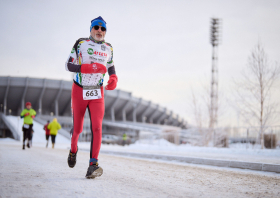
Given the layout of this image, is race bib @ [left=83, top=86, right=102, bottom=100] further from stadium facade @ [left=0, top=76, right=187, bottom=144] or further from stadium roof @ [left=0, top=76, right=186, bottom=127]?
stadium roof @ [left=0, top=76, right=186, bottom=127]

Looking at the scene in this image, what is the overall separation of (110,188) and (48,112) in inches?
2839

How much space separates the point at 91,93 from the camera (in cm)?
373

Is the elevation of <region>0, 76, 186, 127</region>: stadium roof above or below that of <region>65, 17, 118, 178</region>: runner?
above

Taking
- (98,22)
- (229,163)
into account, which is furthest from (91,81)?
(229,163)

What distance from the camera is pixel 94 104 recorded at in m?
3.76

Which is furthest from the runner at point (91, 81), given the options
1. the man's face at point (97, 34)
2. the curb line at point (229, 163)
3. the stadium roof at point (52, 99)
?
the stadium roof at point (52, 99)

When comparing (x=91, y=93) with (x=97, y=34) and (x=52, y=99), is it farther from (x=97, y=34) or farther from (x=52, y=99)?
(x=52, y=99)

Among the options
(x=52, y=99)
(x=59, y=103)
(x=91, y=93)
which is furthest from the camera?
(x=59, y=103)

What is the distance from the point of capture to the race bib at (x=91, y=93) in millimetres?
3709

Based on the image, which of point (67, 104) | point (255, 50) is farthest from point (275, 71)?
point (67, 104)

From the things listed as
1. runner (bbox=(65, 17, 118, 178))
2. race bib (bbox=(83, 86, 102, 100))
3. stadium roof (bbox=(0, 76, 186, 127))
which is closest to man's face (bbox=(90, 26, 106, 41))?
runner (bbox=(65, 17, 118, 178))

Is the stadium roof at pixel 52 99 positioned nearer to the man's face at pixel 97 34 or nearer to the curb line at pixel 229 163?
the curb line at pixel 229 163

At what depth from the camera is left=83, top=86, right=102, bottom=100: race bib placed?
3709 mm

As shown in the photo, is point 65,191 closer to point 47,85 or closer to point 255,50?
point 255,50
